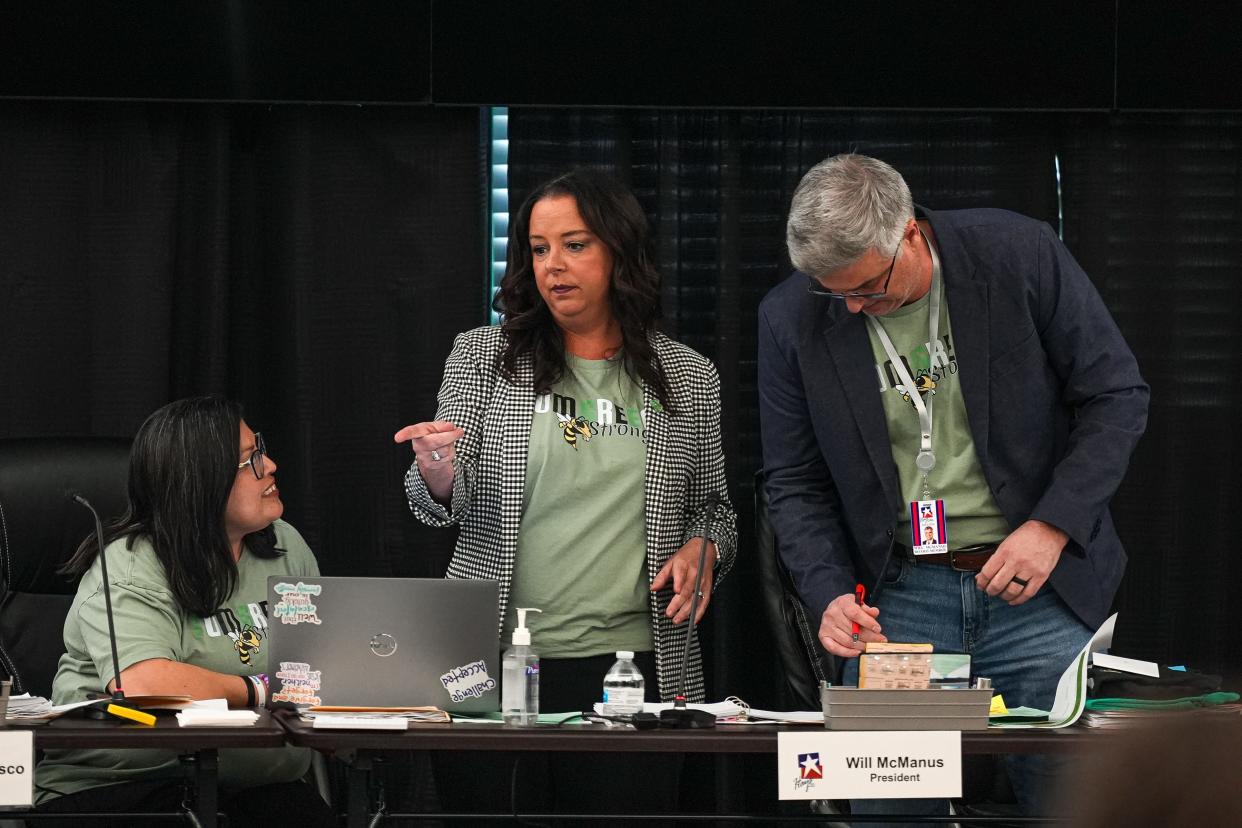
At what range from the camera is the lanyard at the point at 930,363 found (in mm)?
2422

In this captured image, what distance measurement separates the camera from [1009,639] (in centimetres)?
240

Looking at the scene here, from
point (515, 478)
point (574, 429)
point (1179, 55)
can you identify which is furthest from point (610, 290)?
point (1179, 55)

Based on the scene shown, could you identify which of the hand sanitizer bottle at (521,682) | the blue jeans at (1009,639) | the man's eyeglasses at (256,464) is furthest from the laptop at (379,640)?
the blue jeans at (1009,639)

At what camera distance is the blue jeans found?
239 centimetres

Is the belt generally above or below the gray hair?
below

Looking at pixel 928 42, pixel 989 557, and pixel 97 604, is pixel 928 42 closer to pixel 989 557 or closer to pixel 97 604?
pixel 989 557

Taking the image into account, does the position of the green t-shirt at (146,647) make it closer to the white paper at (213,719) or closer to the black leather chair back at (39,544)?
the black leather chair back at (39,544)

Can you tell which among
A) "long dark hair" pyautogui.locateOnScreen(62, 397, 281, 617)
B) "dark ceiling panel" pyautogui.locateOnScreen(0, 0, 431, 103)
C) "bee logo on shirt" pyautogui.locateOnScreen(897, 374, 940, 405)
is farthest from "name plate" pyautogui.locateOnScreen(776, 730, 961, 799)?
"dark ceiling panel" pyautogui.locateOnScreen(0, 0, 431, 103)

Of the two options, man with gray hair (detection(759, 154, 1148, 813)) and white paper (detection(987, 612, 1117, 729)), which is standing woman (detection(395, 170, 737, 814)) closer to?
man with gray hair (detection(759, 154, 1148, 813))

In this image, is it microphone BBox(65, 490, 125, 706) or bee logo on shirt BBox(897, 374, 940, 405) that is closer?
microphone BBox(65, 490, 125, 706)

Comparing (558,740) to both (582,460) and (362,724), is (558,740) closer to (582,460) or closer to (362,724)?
(362,724)

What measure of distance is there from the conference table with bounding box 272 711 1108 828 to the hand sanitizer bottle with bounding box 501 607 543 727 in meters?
0.09

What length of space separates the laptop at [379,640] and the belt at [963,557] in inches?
29.3

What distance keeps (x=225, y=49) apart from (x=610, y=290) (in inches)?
48.3
